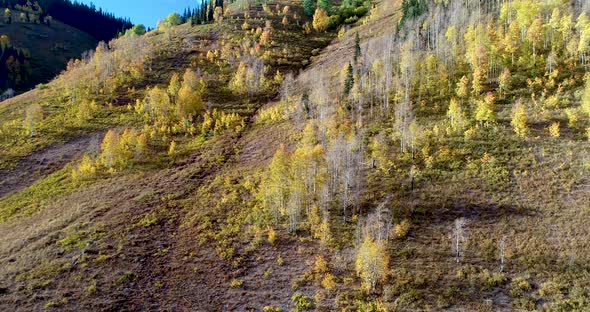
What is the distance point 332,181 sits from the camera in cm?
7038

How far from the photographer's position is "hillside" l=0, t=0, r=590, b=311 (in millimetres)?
51469

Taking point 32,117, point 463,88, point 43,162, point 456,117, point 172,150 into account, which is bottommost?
point 43,162

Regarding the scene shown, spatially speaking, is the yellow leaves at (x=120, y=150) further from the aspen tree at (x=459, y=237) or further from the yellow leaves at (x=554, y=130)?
the yellow leaves at (x=554, y=130)

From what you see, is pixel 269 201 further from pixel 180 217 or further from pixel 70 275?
pixel 70 275

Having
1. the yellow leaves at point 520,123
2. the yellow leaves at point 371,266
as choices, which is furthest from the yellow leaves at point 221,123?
the yellow leaves at point 520,123

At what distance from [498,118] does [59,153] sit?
305 feet

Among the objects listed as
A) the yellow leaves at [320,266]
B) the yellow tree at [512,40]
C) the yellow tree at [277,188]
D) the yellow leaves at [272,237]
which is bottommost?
the yellow leaves at [320,266]

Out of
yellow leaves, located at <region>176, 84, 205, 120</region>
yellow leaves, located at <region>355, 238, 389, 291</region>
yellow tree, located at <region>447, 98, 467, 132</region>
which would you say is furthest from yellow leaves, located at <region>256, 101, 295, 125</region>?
yellow leaves, located at <region>355, 238, 389, 291</region>

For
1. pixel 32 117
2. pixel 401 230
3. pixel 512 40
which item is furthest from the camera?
pixel 32 117

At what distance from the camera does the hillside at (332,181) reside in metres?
51.5

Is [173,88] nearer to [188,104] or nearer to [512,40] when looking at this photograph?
[188,104]

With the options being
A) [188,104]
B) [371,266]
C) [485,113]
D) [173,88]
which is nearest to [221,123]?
[188,104]

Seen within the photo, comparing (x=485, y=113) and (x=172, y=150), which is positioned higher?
(x=485, y=113)

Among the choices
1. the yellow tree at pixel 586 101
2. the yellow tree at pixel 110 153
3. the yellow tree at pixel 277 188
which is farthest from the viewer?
the yellow tree at pixel 110 153
